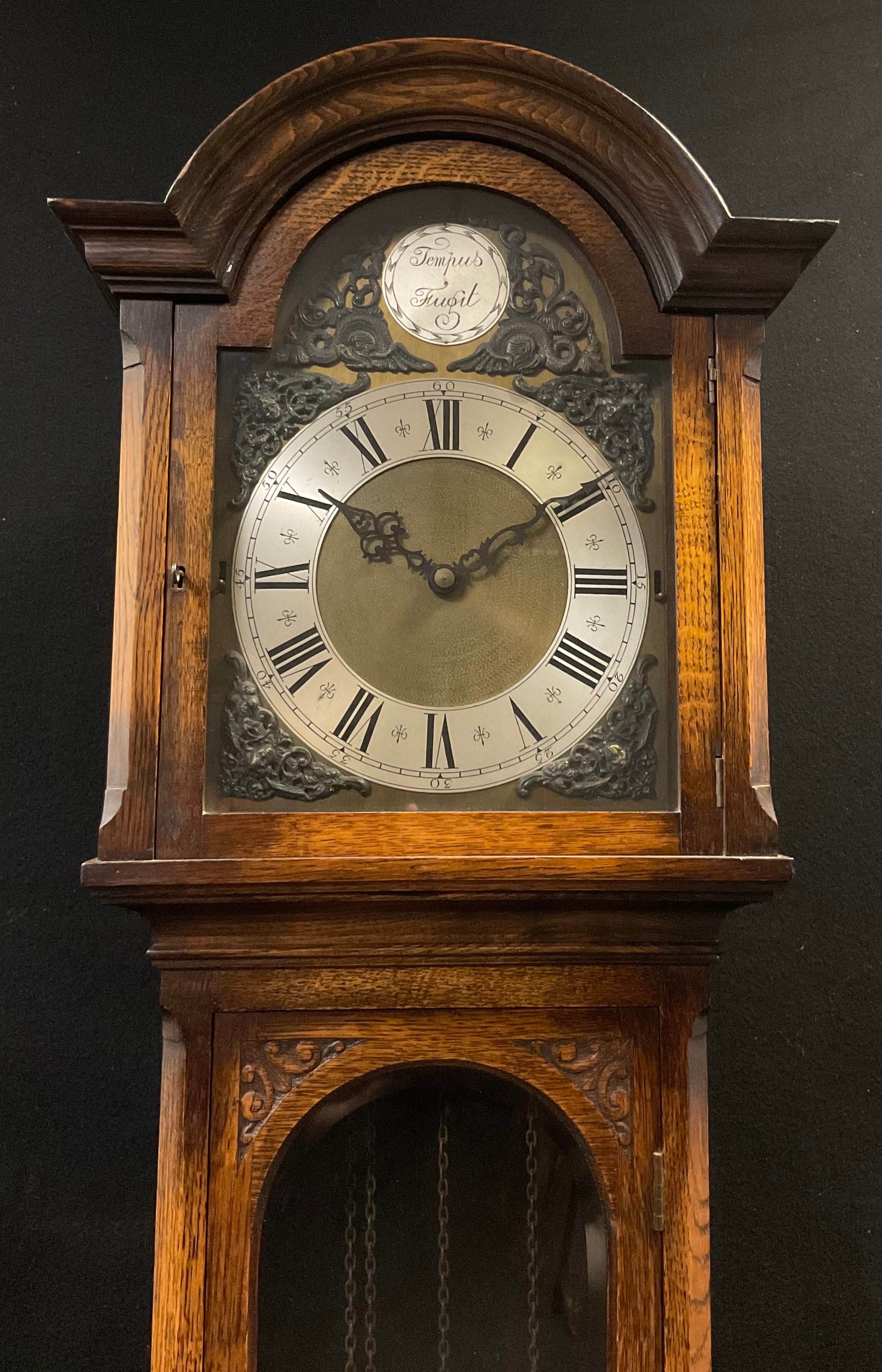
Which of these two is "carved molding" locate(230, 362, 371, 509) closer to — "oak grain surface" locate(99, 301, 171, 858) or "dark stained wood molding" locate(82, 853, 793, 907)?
"oak grain surface" locate(99, 301, 171, 858)

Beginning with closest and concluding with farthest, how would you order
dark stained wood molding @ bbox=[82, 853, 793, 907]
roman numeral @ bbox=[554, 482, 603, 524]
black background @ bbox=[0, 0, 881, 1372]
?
dark stained wood molding @ bbox=[82, 853, 793, 907]
roman numeral @ bbox=[554, 482, 603, 524]
black background @ bbox=[0, 0, 881, 1372]

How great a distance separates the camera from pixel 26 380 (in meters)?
1.55

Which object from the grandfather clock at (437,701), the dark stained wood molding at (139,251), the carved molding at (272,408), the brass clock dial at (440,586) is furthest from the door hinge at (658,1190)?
the dark stained wood molding at (139,251)

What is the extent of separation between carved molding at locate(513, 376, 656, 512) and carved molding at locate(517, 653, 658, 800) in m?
0.17

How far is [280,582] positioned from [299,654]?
64 millimetres

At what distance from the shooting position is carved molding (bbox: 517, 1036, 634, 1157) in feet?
3.55

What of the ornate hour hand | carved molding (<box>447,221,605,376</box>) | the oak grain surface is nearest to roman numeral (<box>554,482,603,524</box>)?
the ornate hour hand

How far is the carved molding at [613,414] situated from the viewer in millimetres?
1148

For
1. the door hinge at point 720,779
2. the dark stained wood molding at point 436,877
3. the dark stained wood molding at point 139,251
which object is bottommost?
the dark stained wood molding at point 436,877

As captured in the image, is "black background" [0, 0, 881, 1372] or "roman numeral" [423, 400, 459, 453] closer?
"roman numeral" [423, 400, 459, 453]

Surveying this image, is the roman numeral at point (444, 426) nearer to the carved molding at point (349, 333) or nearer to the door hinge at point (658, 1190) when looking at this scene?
the carved molding at point (349, 333)

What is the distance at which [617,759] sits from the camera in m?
1.11

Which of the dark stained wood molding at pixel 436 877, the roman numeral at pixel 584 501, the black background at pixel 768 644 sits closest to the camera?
the dark stained wood molding at pixel 436 877

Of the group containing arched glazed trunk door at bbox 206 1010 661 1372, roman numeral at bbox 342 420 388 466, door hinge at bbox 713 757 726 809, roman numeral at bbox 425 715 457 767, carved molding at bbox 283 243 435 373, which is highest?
Result: carved molding at bbox 283 243 435 373
